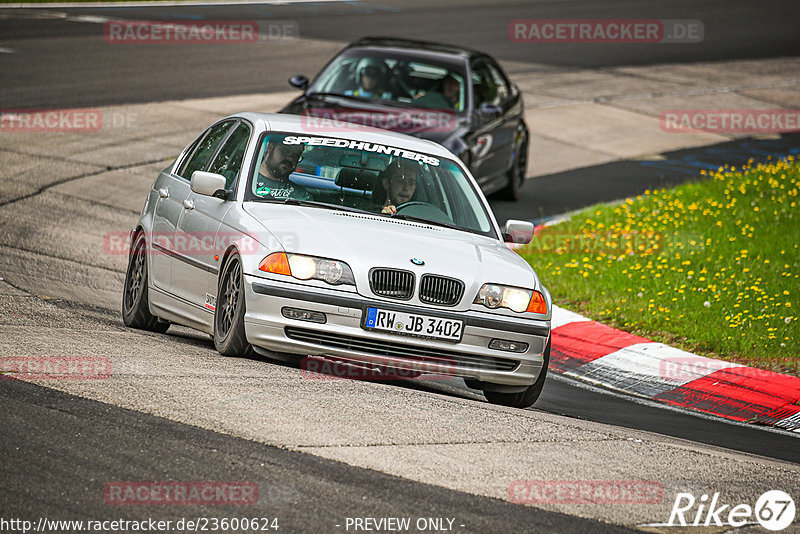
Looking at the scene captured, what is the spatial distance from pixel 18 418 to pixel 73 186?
874 centimetres

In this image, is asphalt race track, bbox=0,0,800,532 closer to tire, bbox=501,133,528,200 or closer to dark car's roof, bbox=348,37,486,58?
dark car's roof, bbox=348,37,486,58

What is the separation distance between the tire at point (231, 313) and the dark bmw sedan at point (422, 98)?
5.82 m

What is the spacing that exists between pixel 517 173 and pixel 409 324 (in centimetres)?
886

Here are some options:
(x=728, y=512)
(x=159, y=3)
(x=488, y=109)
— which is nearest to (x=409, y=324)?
(x=728, y=512)

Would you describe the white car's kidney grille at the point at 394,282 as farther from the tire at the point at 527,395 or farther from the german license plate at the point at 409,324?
the tire at the point at 527,395

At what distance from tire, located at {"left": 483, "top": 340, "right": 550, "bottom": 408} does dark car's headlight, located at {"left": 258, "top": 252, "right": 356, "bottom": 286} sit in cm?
130

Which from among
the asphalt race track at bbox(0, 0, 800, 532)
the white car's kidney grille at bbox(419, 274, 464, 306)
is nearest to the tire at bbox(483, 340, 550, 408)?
the asphalt race track at bbox(0, 0, 800, 532)

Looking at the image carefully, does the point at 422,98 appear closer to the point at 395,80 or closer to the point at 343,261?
the point at 395,80

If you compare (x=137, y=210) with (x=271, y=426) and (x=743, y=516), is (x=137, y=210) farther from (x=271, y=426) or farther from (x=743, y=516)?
(x=743, y=516)

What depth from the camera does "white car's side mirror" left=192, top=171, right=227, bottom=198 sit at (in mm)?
7562

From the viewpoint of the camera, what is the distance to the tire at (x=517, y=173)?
601 inches

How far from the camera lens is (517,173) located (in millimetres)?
15453

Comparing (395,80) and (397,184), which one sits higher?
(397,184)

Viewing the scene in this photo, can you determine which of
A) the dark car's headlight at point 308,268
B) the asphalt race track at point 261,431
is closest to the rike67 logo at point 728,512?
the asphalt race track at point 261,431
